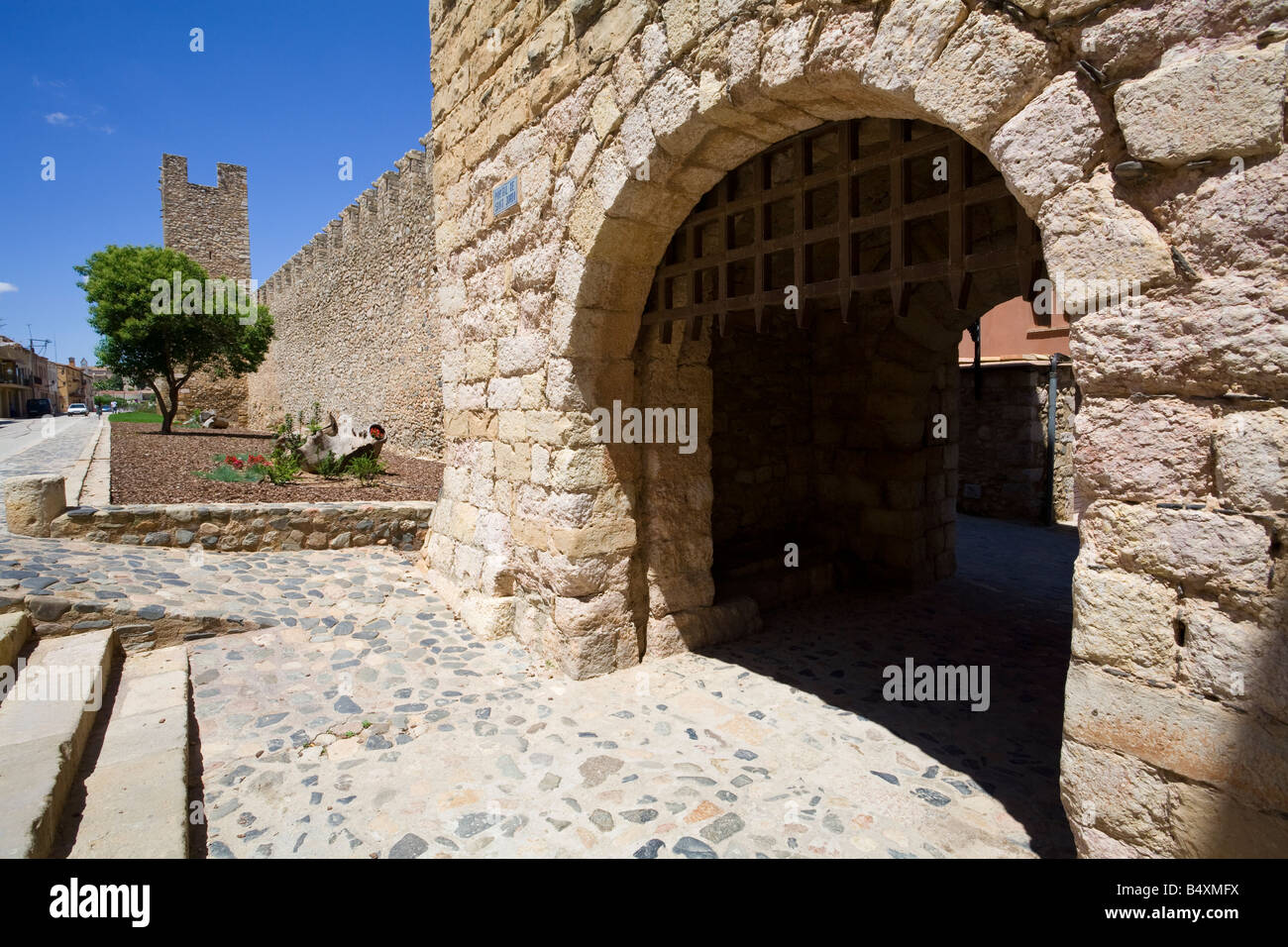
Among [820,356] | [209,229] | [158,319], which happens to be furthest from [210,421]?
[820,356]

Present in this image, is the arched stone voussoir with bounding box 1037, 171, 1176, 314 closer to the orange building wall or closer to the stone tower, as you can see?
the orange building wall

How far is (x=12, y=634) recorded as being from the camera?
3281mm

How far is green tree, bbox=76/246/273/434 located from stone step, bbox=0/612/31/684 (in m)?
12.6

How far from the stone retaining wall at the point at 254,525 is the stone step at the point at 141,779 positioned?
180cm

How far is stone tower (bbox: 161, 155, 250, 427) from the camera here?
23500 millimetres

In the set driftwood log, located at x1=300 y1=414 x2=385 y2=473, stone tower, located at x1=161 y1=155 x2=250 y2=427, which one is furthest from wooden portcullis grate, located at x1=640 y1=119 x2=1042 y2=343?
stone tower, located at x1=161 y1=155 x2=250 y2=427

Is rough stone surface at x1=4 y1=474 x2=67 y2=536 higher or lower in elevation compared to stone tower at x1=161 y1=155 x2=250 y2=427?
lower

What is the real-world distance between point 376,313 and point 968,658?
13.7 m

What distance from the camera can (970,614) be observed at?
493cm

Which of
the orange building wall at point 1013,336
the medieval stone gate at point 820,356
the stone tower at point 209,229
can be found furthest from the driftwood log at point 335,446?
the stone tower at point 209,229

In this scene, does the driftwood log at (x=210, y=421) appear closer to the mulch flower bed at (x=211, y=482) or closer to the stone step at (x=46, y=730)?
the mulch flower bed at (x=211, y=482)
